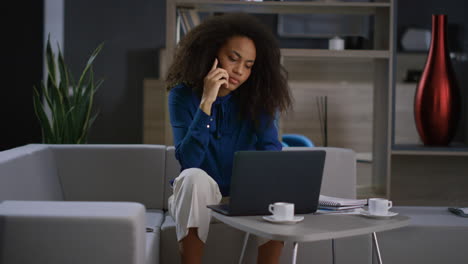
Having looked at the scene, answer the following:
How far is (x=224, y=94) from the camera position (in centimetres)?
266

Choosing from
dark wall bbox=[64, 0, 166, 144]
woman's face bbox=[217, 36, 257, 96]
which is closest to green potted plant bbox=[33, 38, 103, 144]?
woman's face bbox=[217, 36, 257, 96]

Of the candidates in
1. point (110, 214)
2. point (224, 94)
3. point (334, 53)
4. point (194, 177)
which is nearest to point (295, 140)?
point (334, 53)

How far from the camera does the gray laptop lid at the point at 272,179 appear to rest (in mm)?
1811

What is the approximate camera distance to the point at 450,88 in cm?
397

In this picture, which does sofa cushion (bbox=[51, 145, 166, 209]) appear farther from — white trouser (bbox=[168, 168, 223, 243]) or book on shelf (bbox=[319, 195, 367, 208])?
book on shelf (bbox=[319, 195, 367, 208])

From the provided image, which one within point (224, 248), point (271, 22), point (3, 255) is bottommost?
point (224, 248)

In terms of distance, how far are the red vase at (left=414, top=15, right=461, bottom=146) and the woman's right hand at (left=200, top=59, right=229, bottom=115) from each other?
193 cm

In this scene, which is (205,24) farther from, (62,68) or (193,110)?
(62,68)

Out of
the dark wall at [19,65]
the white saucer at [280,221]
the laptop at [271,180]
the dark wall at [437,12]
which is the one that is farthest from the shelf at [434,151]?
the dark wall at [437,12]

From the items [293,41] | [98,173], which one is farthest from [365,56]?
[293,41]

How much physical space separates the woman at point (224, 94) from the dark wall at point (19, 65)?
8.81 feet

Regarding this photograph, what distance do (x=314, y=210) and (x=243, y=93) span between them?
85cm

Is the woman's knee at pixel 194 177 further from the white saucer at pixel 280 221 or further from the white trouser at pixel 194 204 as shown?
the white saucer at pixel 280 221

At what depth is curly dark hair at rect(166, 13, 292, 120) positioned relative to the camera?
2627 millimetres
